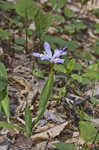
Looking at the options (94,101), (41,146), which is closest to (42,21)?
(94,101)

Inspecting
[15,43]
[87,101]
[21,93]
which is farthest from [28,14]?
[87,101]

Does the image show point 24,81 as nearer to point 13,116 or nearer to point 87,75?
point 13,116

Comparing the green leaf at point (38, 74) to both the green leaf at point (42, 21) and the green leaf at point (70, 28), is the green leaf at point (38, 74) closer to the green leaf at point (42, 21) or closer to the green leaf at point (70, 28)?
the green leaf at point (42, 21)

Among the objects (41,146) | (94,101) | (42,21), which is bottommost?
(41,146)

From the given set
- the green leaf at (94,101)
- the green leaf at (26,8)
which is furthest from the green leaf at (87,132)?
the green leaf at (26,8)

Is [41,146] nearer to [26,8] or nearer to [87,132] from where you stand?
[87,132]

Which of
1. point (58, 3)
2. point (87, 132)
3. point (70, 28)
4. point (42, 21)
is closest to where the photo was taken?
point (87, 132)

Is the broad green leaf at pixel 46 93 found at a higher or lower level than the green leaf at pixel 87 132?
higher

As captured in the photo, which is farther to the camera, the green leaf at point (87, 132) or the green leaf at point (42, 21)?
the green leaf at point (42, 21)
